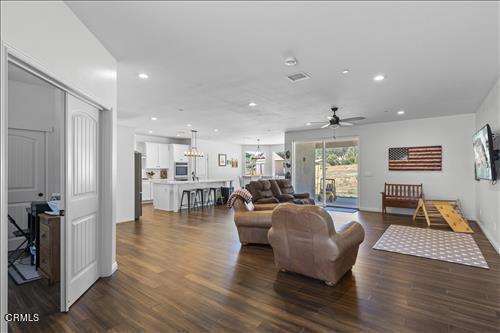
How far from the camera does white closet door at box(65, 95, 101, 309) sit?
2461 millimetres

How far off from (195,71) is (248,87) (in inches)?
41.7

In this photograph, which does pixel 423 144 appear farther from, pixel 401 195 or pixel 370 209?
pixel 370 209

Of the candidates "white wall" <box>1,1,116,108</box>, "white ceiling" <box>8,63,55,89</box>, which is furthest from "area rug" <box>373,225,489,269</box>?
"white ceiling" <box>8,63,55,89</box>

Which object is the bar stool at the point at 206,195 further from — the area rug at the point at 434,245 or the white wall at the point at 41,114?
the area rug at the point at 434,245

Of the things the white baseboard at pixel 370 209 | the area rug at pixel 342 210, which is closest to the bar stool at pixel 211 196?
the area rug at pixel 342 210

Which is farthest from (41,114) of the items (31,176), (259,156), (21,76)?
(259,156)

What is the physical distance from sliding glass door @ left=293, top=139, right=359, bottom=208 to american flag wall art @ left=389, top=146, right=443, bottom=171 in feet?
3.83

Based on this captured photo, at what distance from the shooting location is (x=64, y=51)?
2260 mm

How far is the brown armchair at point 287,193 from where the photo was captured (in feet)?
23.8

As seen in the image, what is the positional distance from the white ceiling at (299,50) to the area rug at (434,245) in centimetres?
286

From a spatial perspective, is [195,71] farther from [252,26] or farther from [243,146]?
[243,146]

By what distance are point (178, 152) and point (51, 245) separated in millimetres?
8169
